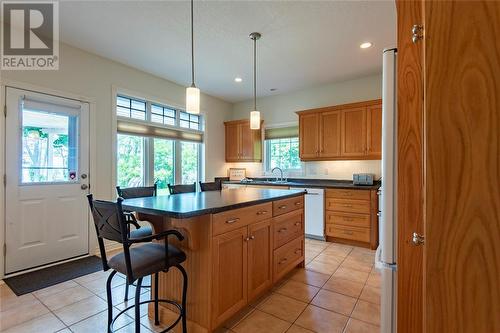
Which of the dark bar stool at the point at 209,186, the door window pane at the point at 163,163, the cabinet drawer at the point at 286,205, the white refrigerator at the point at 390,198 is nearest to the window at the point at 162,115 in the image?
the door window pane at the point at 163,163

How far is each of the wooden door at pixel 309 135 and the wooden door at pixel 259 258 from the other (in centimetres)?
248

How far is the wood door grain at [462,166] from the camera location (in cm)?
67

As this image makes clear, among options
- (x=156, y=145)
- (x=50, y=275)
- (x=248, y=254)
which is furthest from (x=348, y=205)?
(x=50, y=275)

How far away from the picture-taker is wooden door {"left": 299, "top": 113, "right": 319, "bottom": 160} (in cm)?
434

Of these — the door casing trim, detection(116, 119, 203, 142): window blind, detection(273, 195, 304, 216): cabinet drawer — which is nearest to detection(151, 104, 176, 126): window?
detection(116, 119, 203, 142): window blind

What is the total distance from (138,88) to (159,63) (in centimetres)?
57

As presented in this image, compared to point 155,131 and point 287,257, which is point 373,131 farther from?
point 155,131

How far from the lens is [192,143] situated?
4895 mm

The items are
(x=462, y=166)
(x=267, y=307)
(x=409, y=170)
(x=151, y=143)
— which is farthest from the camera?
(x=151, y=143)

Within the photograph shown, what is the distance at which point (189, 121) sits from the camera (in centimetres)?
484

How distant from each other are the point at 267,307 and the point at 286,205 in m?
0.95

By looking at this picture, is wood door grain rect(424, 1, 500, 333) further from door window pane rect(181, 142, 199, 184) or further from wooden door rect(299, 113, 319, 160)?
door window pane rect(181, 142, 199, 184)

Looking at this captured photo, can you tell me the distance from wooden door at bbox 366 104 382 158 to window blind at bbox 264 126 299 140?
4.63 feet

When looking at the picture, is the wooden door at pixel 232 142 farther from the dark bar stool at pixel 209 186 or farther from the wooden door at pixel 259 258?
the wooden door at pixel 259 258
